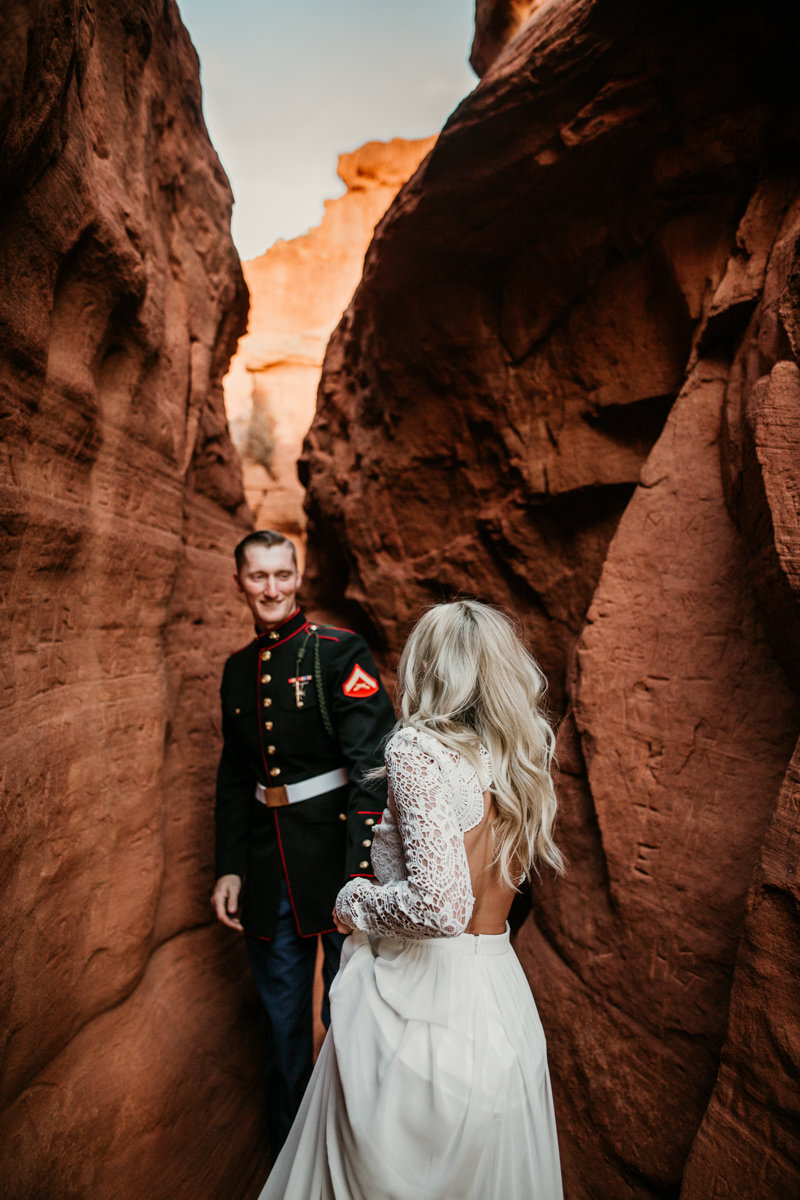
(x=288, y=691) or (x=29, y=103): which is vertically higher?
(x=29, y=103)

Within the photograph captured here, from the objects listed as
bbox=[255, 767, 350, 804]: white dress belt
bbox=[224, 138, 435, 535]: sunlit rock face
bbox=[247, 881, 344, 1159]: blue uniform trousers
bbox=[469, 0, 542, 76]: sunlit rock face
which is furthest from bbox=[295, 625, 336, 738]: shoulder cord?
bbox=[224, 138, 435, 535]: sunlit rock face

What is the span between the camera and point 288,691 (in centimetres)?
258

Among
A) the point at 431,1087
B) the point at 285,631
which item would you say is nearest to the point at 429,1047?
the point at 431,1087

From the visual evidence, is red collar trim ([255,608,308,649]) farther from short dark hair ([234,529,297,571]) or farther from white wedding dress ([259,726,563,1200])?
white wedding dress ([259,726,563,1200])

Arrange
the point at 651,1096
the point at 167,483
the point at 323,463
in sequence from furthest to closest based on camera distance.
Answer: the point at 323,463
the point at 167,483
the point at 651,1096

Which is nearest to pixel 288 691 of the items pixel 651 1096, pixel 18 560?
pixel 18 560

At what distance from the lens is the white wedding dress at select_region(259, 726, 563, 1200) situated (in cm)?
139

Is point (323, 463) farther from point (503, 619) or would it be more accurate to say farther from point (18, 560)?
point (503, 619)

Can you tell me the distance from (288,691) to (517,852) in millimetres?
1236

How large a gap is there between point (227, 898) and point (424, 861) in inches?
62.0

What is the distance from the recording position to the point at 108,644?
8.80ft

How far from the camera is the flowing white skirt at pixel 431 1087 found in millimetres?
1387

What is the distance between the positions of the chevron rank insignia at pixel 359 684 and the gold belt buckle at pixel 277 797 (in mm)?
492

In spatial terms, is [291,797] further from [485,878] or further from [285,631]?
[485,878]
